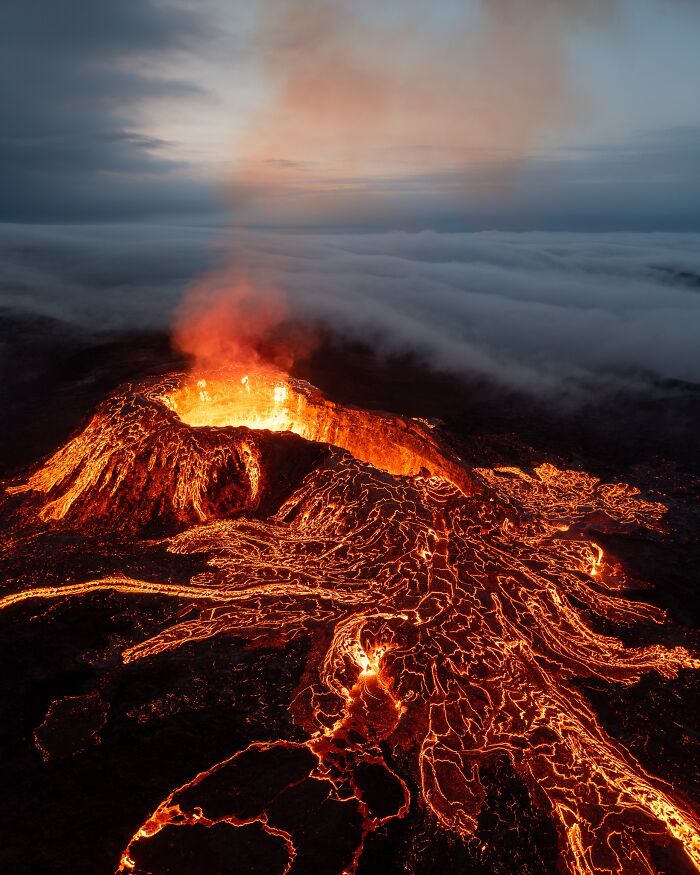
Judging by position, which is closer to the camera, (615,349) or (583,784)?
(583,784)

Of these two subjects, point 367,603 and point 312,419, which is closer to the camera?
point 367,603

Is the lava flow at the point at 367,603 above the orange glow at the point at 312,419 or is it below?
below

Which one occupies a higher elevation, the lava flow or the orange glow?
the orange glow

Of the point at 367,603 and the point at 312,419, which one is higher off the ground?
the point at 312,419

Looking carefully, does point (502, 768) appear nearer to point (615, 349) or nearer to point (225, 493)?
point (225, 493)

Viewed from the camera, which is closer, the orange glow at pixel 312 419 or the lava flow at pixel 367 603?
the lava flow at pixel 367 603

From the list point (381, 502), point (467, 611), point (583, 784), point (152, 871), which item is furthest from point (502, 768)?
point (381, 502)

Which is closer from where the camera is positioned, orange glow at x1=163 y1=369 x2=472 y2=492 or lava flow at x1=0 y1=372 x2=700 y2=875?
lava flow at x1=0 y1=372 x2=700 y2=875

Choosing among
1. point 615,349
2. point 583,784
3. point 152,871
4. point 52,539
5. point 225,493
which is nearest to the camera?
point 152,871
